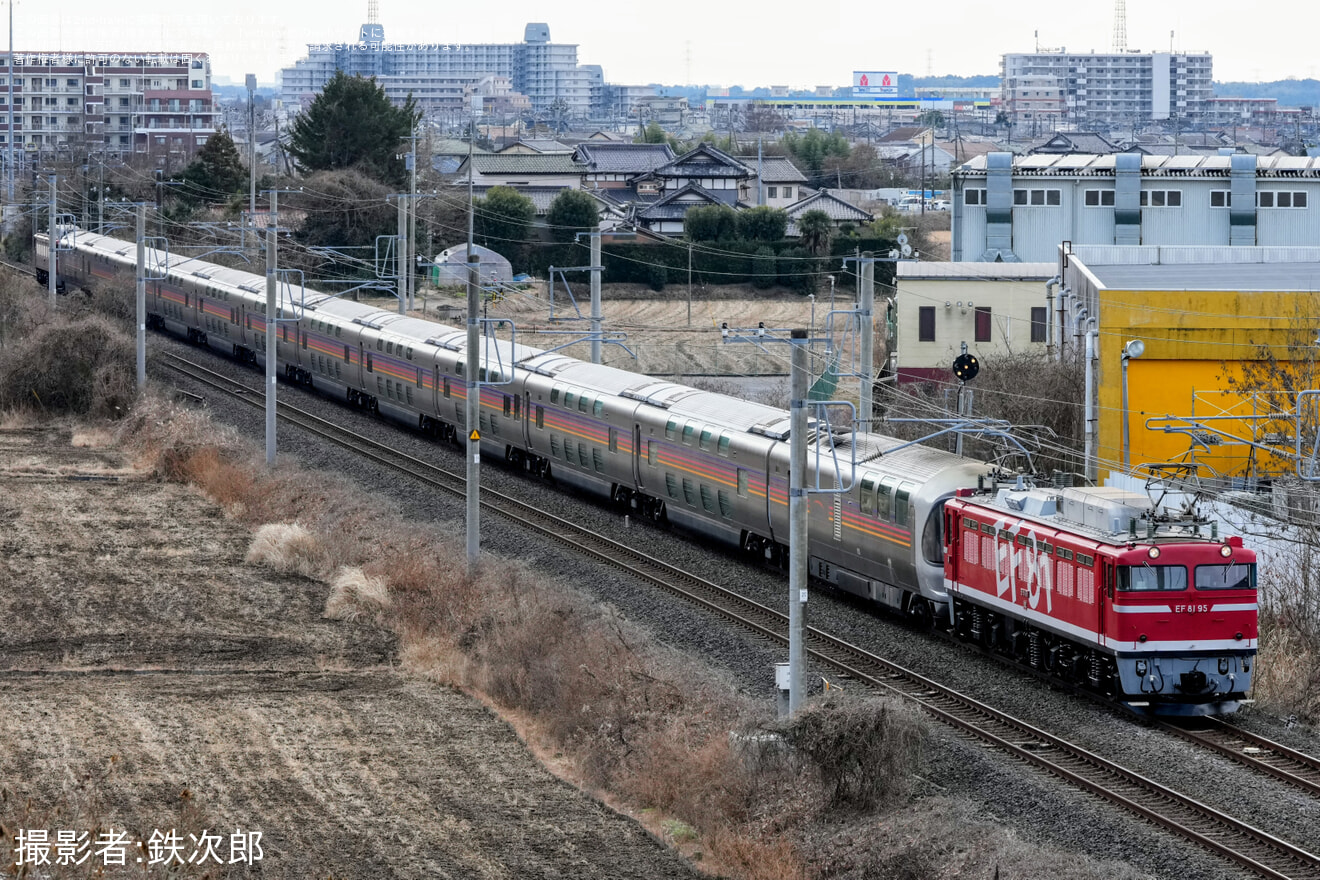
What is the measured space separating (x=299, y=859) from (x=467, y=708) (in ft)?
21.3

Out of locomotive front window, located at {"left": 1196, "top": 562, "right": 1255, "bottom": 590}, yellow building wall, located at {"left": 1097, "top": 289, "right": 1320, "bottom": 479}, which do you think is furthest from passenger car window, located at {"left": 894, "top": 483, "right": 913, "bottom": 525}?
yellow building wall, located at {"left": 1097, "top": 289, "right": 1320, "bottom": 479}

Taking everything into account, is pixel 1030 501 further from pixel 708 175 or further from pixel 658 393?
pixel 708 175

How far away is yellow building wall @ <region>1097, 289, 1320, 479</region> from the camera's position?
36375 mm

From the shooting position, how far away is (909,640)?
25562 mm

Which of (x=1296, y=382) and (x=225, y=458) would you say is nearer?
(x=1296, y=382)

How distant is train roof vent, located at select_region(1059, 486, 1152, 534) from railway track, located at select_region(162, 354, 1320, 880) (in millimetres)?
2650

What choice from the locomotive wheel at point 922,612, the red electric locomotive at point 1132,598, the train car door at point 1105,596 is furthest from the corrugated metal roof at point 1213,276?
the train car door at point 1105,596

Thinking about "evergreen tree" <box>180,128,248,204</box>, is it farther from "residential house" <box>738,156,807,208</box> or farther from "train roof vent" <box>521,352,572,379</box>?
"train roof vent" <box>521,352,572,379</box>

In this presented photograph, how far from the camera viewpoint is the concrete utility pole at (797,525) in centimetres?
1964

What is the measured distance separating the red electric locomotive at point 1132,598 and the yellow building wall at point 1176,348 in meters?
13.8

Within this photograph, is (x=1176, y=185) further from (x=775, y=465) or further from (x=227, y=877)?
(x=227, y=877)

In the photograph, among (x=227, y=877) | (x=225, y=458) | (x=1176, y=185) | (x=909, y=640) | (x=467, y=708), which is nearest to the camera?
(x=227, y=877)

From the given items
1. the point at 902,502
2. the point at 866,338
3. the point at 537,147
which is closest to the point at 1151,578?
the point at 902,502

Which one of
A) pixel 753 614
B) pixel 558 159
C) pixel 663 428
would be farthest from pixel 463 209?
pixel 753 614
